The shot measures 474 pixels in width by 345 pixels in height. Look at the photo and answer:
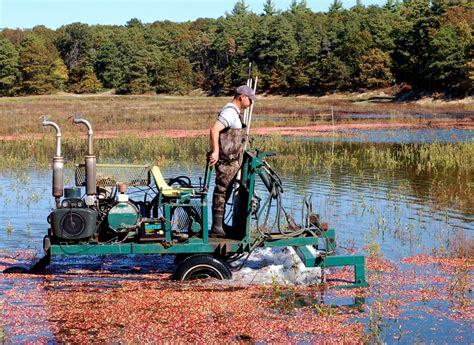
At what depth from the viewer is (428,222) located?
14250 millimetres

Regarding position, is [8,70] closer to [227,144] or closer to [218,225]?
[218,225]

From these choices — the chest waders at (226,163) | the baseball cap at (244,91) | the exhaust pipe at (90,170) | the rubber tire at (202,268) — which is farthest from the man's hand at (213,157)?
the exhaust pipe at (90,170)

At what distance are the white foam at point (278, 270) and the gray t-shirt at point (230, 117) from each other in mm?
1897

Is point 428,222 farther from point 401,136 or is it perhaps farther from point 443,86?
→ point 443,86

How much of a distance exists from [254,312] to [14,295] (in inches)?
114

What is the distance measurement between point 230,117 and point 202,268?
1841 mm

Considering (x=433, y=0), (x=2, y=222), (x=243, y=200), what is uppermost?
(x=433, y=0)

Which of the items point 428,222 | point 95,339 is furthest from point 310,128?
point 95,339

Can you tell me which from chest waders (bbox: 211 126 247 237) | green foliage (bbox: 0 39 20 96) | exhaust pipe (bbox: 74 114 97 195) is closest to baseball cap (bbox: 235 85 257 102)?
chest waders (bbox: 211 126 247 237)

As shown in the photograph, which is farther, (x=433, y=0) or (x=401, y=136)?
(x=433, y=0)

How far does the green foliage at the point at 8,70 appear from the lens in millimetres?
113562

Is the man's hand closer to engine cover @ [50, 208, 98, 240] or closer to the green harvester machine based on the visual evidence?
the green harvester machine

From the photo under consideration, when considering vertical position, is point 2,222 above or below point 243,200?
below

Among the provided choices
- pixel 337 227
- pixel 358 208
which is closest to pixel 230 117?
pixel 337 227
